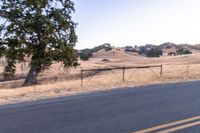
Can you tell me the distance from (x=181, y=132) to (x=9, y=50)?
29780 mm

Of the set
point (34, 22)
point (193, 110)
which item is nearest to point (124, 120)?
point (193, 110)

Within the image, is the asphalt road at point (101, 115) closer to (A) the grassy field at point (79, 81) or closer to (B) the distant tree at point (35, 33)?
(A) the grassy field at point (79, 81)

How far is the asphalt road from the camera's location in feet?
31.7

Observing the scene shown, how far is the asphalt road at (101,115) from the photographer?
965 cm

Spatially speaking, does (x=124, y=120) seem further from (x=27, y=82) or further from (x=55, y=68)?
(x=55, y=68)

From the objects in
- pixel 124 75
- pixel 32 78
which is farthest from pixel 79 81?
pixel 32 78

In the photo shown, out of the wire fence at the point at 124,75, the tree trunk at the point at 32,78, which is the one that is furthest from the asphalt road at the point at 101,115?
the tree trunk at the point at 32,78

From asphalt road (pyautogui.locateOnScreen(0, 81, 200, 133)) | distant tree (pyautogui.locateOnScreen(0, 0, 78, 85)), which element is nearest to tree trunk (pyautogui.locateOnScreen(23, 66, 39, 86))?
distant tree (pyautogui.locateOnScreen(0, 0, 78, 85))

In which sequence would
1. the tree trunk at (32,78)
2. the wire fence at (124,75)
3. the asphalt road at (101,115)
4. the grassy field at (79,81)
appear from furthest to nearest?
1. the tree trunk at (32,78)
2. the wire fence at (124,75)
3. the grassy field at (79,81)
4. the asphalt road at (101,115)

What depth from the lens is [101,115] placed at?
1150 cm

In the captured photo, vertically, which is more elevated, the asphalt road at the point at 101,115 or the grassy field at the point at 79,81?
the asphalt road at the point at 101,115

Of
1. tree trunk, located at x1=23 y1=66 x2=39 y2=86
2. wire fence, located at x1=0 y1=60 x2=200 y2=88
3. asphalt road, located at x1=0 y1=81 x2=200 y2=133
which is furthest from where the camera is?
tree trunk, located at x1=23 y1=66 x2=39 y2=86

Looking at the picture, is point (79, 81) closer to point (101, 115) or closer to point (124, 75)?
point (124, 75)

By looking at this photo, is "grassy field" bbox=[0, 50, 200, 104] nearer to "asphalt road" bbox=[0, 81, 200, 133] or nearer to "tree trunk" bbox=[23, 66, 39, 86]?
"tree trunk" bbox=[23, 66, 39, 86]
